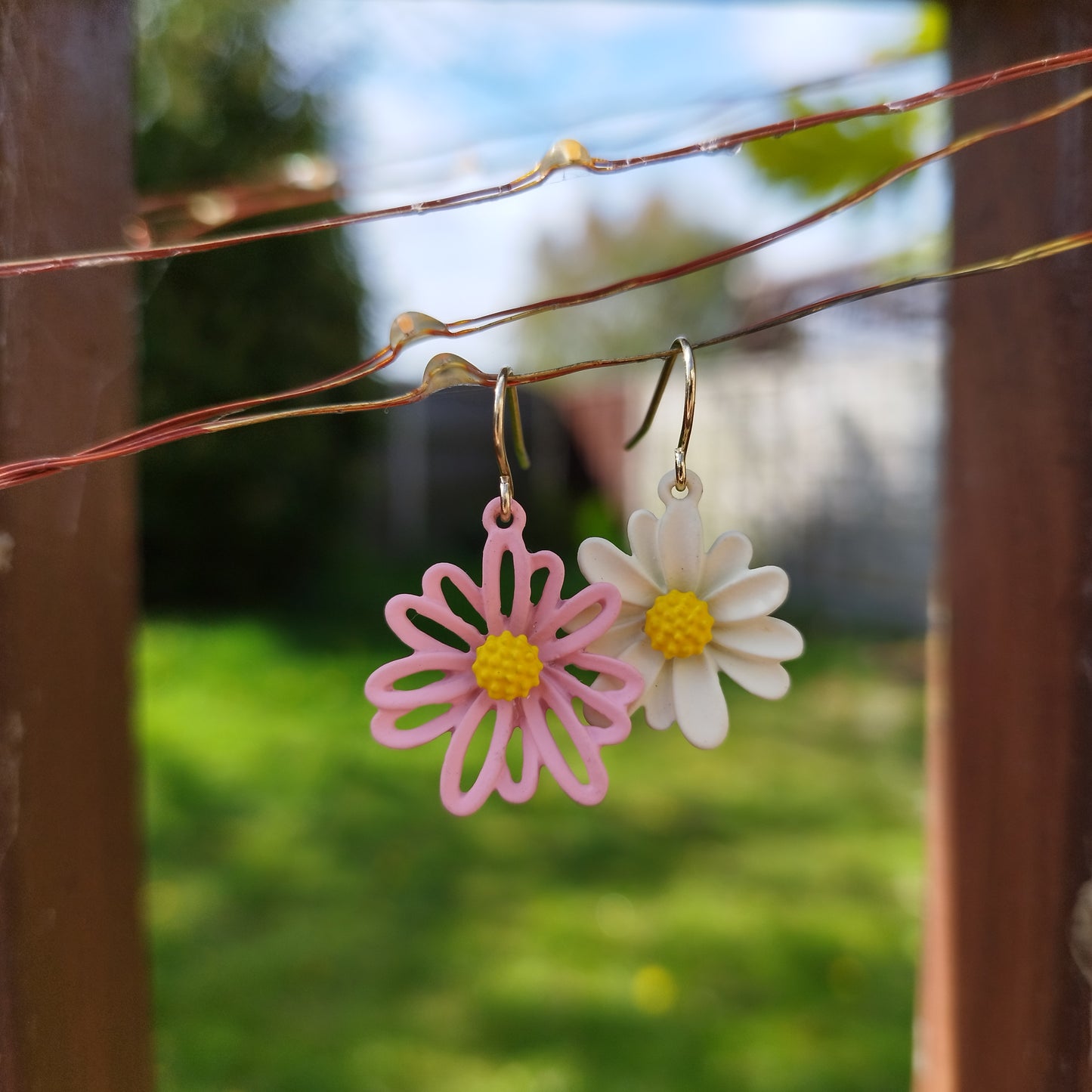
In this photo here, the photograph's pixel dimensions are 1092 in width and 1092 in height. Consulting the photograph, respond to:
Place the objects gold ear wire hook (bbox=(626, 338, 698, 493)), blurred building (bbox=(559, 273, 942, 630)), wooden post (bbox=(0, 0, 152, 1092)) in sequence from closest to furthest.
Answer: gold ear wire hook (bbox=(626, 338, 698, 493)) → wooden post (bbox=(0, 0, 152, 1092)) → blurred building (bbox=(559, 273, 942, 630))

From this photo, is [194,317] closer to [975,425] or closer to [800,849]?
[800,849]

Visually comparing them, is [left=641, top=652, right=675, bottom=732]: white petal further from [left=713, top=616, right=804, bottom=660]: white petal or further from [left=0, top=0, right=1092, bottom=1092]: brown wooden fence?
[left=0, top=0, right=1092, bottom=1092]: brown wooden fence

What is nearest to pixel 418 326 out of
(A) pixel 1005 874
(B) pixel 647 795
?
(A) pixel 1005 874

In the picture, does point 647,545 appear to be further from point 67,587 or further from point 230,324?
point 230,324

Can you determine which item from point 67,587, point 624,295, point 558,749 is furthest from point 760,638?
point 624,295

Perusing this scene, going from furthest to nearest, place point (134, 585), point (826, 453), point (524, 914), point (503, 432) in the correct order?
point (826, 453)
point (524, 914)
point (134, 585)
point (503, 432)

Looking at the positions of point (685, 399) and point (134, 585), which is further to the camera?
point (134, 585)

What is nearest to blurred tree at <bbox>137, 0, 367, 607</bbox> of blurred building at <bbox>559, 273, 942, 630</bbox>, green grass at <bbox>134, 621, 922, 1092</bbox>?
green grass at <bbox>134, 621, 922, 1092</bbox>
